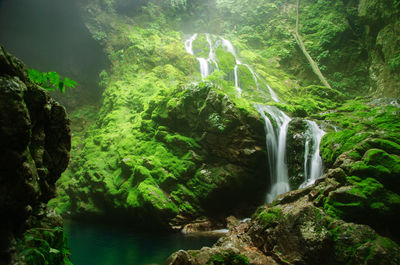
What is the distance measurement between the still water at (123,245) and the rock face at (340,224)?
190 cm

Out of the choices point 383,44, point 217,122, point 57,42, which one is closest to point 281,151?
point 217,122

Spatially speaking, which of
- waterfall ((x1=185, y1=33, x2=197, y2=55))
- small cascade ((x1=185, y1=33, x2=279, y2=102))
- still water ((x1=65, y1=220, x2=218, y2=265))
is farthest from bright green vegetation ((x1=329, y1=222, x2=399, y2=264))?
waterfall ((x1=185, y1=33, x2=197, y2=55))

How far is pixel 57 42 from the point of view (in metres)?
18.8

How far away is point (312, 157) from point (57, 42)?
21.5 m

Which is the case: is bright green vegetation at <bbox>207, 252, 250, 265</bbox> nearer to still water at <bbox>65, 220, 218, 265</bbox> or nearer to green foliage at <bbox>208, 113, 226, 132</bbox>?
still water at <bbox>65, 220, 218, 265</bbox>

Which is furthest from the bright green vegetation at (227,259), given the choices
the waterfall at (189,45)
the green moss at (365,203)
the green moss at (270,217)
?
the waterfall at (189,45)

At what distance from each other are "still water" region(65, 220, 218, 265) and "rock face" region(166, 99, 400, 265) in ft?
6.24

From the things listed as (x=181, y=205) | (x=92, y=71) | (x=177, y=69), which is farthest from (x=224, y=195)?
(x=92, y=71)

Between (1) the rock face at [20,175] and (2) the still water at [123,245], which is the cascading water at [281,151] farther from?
(1) the rock face at [20,175]

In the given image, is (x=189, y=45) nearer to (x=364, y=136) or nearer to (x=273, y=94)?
(x=273, y=94)

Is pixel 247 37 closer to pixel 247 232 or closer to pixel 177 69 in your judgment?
pixel 177 69

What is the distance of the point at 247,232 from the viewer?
6.65m

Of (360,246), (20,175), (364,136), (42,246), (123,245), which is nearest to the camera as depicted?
(20,175)

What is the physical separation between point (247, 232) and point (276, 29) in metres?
20.7
